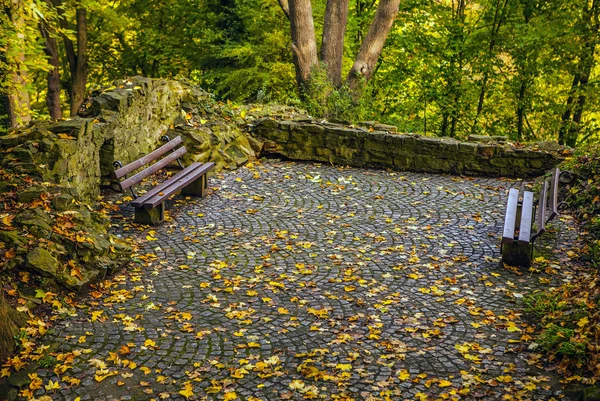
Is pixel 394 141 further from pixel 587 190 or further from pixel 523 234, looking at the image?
pixel 523 234

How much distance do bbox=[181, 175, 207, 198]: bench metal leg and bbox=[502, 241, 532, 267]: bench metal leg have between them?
4.48 m

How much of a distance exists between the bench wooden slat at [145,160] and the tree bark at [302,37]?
4.94 m

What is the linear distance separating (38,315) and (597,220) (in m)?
6.31

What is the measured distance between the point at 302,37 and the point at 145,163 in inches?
255

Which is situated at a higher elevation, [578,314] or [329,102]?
[329,102]

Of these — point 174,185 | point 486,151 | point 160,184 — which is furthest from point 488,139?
point 160,184

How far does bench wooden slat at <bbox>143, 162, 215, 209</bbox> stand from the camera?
736 cm

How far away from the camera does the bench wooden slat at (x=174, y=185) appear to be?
7.36 meters

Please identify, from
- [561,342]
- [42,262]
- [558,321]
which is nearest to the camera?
[561,342]

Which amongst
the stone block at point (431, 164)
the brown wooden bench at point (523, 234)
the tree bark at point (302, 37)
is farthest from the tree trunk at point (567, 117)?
the brown wooden bench at point (523, 234)

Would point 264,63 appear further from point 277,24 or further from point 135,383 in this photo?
point 135,383

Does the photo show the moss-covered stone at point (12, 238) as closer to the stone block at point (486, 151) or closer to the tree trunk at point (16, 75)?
the tree trunk at point (16, 75)

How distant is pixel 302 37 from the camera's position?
523 inches

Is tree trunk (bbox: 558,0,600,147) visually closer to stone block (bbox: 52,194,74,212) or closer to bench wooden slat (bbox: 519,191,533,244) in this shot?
bench wooden slat (bbox: 519,191,533,244)
